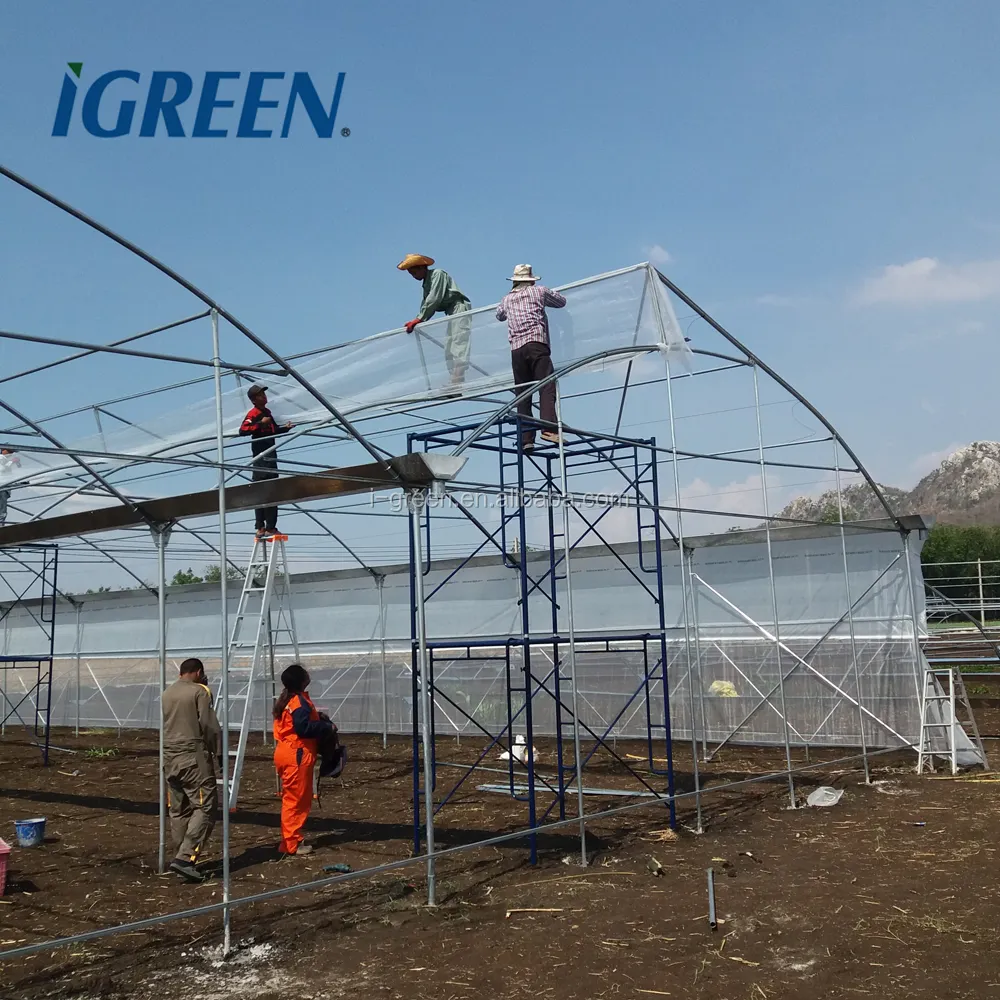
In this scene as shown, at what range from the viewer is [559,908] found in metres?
6.75

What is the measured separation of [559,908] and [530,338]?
4.67m

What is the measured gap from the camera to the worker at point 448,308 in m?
9.37

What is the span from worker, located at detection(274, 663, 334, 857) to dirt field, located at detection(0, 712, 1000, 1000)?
1.42 feet

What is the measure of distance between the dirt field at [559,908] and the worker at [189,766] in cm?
40

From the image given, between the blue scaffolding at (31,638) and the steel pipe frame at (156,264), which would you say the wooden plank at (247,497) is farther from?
the blue scaffolding at (31,638)

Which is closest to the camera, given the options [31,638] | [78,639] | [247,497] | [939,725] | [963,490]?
[247,497]

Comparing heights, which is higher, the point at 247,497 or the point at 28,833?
the point at 247,497

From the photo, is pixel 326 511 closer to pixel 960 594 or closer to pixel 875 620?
pixel 875 620

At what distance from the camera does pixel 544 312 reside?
29.5ft

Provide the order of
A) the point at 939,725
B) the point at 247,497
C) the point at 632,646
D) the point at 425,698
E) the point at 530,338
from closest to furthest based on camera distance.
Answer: the point at 425,698, the point at 247,497, the point at 530,338, the point at 939,725, the point at 632,646

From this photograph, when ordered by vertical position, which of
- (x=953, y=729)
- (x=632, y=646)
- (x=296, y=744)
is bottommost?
(x=953, y=729)

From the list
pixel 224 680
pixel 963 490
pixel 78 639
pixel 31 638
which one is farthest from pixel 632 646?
pixel 963 490

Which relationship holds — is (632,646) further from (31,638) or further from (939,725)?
(31,638)

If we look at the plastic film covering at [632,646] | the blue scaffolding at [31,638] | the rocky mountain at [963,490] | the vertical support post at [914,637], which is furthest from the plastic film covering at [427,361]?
the rocky mountain at [963,490]
